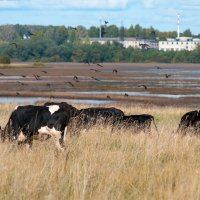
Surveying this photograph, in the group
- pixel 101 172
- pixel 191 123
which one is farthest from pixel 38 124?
pixel 191 123

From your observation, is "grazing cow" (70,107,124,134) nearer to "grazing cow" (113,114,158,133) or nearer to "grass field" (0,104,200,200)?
"grazing cow" (113,114,158,133)

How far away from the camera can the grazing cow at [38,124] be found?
1124 centimetres

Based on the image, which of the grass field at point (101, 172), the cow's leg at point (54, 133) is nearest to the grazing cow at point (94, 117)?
the cow's leg at point (54, 133)

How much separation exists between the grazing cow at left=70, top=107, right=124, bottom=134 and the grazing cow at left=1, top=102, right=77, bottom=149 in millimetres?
2652

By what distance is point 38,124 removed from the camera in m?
11.3

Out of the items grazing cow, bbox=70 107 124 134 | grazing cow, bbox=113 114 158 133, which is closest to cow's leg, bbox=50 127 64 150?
grazing cow, bbox=70 107 124 134

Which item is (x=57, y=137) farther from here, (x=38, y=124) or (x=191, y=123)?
(x=191, y=123)

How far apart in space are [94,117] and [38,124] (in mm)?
4095

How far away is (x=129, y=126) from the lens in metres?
14.7

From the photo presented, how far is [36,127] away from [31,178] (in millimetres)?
3852

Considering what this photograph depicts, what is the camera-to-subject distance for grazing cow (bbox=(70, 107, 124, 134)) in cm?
1455

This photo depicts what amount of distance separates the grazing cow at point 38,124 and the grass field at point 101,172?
0.29 meters

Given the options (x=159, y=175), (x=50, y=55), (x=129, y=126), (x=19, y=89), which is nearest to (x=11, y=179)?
(x=159, y=175)

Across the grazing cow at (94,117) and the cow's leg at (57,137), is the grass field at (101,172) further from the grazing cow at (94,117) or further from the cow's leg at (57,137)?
the grazing cow at (94,117)
